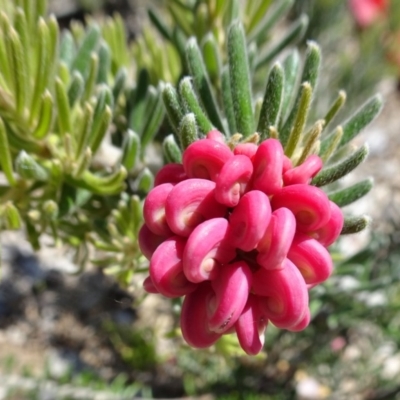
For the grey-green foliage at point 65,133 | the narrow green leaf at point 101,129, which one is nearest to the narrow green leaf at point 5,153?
the grey-green foliage at point 65,133

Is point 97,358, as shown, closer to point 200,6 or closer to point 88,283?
point 88,283

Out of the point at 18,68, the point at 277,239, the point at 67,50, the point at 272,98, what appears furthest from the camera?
the point at 67,50

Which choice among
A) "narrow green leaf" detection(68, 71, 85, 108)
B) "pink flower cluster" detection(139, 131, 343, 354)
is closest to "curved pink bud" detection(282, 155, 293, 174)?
"pink flower cluster" detection(139, 131, 343, 354)

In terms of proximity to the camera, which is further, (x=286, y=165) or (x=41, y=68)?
(x=41, y=68)

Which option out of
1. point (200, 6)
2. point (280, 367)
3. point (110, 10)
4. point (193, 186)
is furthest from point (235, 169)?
point (110, 10)

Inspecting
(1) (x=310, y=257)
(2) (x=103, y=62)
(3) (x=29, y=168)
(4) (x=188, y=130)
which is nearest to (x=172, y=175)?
(4) (x=188, y=130)

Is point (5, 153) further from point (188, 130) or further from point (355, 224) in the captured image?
point (355, 224)

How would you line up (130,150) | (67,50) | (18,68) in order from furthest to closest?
1. (67,50)
2. (130,150)
3. (18,68)
